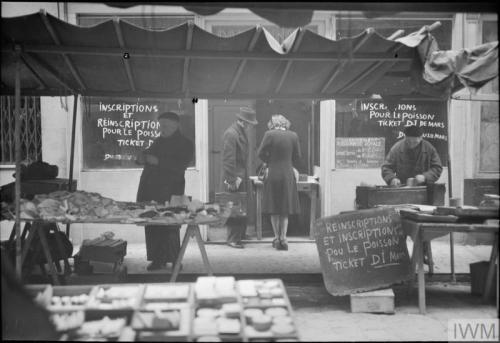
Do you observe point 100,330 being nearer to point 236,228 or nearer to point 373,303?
point 373,303

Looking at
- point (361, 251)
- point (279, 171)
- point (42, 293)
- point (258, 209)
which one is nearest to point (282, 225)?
point (258, 209)

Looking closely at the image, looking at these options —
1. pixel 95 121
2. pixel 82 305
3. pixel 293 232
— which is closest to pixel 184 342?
pixel 82 305

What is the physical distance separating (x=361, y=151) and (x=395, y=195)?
110 inches

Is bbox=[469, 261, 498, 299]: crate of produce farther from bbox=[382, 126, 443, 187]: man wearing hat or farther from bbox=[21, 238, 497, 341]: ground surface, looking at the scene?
bbox=[382, 126, 443, 187]: man wearing hat

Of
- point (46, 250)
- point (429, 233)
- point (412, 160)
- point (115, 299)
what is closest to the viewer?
point (115, 299)

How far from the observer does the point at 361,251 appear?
19.1ft

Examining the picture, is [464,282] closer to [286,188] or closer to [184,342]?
[286,188]

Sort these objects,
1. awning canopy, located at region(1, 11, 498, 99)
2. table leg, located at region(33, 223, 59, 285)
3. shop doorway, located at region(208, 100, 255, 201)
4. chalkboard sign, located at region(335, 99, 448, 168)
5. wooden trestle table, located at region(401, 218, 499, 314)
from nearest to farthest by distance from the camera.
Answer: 1. awning canopy, located at region(1, 11, 498, 99)
2. wooden trestle table, located at region(401, 218, 499, 314)
3. table leg, located at region(33, 223, 59, 285)
4. chalkboard sign, located at region(335, 99, 448, 168)
5. shop doorway, located at region(208, 100, 255, 201)

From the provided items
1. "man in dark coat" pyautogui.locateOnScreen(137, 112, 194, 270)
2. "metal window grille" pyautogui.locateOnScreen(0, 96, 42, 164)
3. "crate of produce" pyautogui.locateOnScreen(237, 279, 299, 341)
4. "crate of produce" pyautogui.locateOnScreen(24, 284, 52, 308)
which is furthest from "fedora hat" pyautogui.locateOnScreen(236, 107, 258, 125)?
"crate of produce" pyautogui.locateOnScreen(24, 284, 52, 308)

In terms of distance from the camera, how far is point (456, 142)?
946cm

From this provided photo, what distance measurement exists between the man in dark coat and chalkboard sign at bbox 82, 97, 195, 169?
6.11 feet

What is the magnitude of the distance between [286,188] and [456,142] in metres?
3.15

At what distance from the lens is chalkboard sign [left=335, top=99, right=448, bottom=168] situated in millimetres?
9562

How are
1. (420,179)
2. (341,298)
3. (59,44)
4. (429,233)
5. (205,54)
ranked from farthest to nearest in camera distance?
(420,179)
(341,298)
(429,233)
(205,54)
(59,44)
